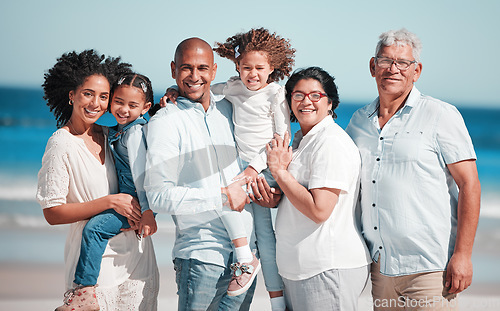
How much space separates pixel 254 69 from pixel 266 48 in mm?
153

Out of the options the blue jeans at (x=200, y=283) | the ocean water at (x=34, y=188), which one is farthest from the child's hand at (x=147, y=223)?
the ocean water at (x=34, y=188)

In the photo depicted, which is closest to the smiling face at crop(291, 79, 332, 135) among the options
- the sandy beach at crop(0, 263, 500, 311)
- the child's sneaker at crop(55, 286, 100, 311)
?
the child's sneaker at crop(55, 286, 100, 311)

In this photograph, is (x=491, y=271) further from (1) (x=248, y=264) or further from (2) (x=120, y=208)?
(2) (x=120, y=208)

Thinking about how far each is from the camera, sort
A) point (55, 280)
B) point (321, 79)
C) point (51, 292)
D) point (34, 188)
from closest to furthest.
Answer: point (321, 79), point (51, 292), point (55, 280), point (34, 188)

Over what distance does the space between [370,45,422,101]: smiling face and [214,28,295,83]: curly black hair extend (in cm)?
61

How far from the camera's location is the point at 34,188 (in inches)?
451

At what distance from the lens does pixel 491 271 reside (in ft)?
21.7

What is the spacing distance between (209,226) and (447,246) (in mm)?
1315

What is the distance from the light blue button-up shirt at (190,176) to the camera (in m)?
2.81

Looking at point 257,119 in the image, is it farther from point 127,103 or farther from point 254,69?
point 127,103

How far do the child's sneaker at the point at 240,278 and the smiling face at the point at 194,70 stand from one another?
964 mm

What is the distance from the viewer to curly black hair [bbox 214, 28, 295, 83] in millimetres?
3238

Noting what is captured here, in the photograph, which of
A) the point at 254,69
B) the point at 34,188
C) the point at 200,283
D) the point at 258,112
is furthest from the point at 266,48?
the point at 34,188

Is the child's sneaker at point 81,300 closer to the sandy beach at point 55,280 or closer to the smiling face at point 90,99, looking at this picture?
A: the smiling face at point 90,99
